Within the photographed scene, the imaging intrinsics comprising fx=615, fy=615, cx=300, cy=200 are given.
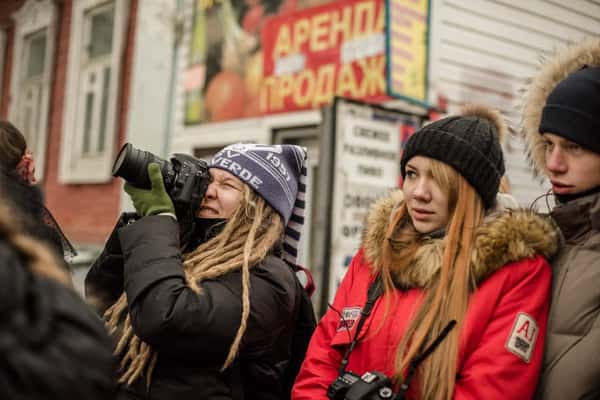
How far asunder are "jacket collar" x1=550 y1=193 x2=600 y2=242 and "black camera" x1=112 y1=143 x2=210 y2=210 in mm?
944

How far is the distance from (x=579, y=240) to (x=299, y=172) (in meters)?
0.85

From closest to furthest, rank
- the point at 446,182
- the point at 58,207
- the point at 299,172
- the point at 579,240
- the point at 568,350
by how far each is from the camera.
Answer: the point at 568,350
the point at 579,240
the point at 446,182
the point at 299,172
the point at 58,207

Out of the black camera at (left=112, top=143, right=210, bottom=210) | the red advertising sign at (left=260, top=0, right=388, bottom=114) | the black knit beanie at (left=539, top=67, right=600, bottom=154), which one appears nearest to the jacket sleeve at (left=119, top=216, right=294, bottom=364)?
the black camera at (left=112, top=143, right=210, bottom=210)

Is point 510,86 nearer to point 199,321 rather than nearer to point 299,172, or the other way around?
point 299,172

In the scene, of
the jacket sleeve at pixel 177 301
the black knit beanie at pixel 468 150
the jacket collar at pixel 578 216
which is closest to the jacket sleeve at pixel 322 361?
the jacket sleeve at pixel 177 301

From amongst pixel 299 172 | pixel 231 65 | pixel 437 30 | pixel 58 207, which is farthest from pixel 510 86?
pixel 58 207

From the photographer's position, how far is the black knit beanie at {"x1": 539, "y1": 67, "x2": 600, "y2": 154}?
145 centimetres

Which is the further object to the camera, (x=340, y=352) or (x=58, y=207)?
(x=58, y=207)

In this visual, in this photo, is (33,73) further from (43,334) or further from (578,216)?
(43,334)

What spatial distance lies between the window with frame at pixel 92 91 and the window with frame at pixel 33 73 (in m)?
0.57

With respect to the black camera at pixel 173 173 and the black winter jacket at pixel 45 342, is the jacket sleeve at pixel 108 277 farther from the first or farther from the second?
the black winter jacket at pixel 45 342

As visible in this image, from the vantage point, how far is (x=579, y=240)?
1.44 m

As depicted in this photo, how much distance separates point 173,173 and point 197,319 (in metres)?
0.45

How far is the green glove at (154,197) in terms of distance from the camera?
5.45 ft
